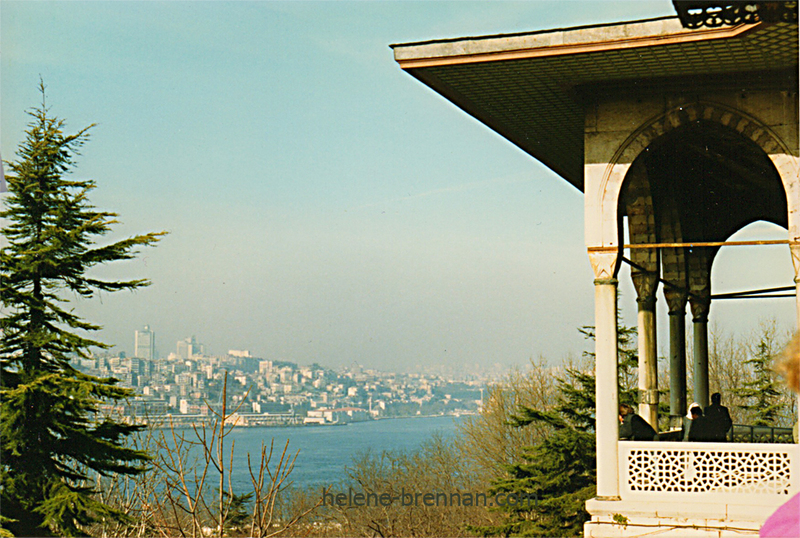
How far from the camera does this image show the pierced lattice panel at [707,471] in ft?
26.1

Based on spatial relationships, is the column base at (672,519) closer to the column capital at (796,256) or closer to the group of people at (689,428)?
the group of people at (689,428)

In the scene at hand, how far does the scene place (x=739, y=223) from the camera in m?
14.1

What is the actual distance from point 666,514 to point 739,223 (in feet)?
23.8

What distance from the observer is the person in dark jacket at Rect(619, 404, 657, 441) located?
30.9ft

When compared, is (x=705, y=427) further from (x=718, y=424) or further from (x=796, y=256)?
(x=796, y=256)

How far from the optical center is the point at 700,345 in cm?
1400

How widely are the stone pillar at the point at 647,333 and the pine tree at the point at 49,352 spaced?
302 inches

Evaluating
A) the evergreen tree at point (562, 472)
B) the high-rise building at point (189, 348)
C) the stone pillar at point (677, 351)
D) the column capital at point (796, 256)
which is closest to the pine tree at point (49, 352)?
the stone pillar at point (677, 351)

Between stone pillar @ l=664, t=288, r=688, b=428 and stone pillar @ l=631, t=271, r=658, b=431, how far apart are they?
118 cm

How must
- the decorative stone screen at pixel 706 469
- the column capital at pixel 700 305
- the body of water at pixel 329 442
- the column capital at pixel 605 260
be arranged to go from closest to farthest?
the decorative stone screen at pixel 706 469 → the column capital at pixel 605 260 → the column capital at pixel 700 305 → the body of water at pixel 329 442

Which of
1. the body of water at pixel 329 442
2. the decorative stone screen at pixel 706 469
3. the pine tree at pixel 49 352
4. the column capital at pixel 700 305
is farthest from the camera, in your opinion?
the body of water at pixel 329 442

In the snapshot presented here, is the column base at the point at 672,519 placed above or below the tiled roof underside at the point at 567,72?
below

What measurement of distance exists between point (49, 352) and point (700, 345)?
1059 cm

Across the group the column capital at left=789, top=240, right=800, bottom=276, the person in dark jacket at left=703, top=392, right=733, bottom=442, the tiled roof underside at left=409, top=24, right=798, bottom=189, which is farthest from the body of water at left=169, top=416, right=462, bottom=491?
the column capital at left=789, top=240, right=800, bottom=276
